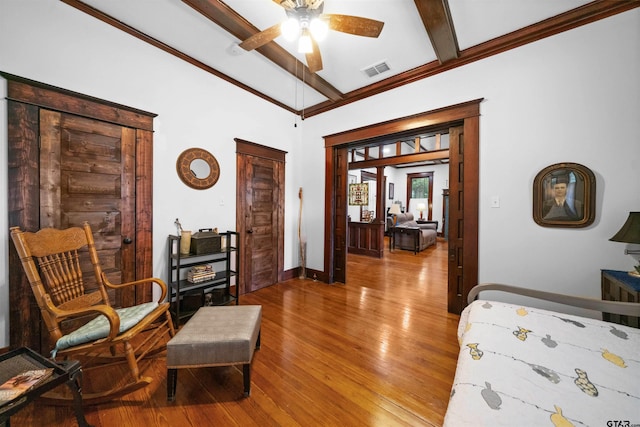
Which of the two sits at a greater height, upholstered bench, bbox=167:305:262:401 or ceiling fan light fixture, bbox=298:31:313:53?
ceiling fan light fixture, bbox=298:31:313:53

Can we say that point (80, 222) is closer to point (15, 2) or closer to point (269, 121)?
point (15, 2)

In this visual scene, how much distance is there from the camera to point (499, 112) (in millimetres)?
2414

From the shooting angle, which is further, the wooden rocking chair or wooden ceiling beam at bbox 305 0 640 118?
wooden ceiling beam at bbox 305 0 640 118

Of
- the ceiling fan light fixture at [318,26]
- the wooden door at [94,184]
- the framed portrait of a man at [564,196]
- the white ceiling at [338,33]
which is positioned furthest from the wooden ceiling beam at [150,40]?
the framed portrait of a man at [564,196]

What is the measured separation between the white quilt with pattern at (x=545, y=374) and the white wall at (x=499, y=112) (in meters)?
1.10

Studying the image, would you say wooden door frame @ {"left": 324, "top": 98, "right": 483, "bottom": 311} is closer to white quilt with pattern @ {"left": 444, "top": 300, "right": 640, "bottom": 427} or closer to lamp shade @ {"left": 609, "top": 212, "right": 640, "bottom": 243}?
lamp shade @ {"left": 609, "top": 212, "right": 640, "bottom": 243}

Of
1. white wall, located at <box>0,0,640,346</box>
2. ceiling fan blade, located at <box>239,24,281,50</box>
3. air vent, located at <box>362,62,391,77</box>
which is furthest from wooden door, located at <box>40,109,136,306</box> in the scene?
air vent, located at <box>362,62,391,77</box>

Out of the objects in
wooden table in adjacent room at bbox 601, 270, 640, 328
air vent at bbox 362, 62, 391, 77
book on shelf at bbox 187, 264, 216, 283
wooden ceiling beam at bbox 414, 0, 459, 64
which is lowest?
book on shelf at bbox 187, 264, 216, 283

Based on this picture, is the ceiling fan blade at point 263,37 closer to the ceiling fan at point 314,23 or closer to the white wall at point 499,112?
the ceiling fan at point 314,23

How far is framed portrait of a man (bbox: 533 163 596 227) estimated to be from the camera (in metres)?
2.03

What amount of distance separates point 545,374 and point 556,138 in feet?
7.24

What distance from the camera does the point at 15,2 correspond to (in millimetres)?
1786

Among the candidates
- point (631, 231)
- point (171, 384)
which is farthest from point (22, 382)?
point (631, 231)

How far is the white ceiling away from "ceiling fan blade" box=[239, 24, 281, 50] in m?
0.29
